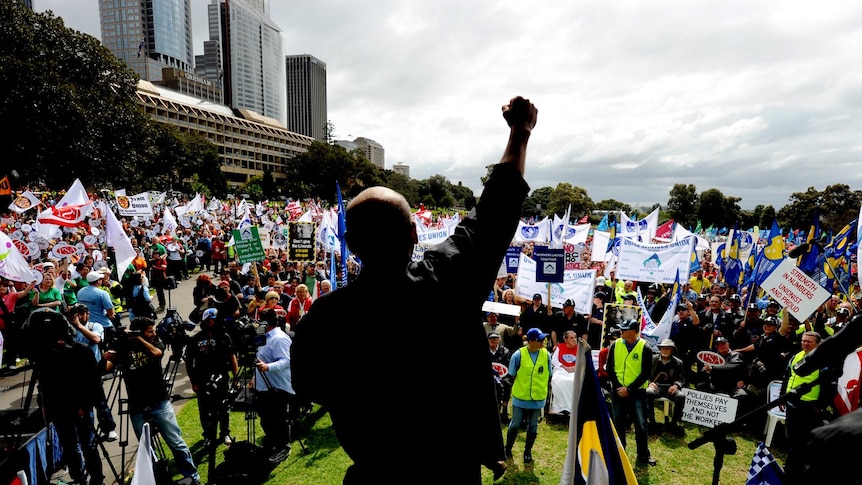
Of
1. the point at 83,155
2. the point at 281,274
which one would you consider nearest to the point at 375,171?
the point at 83,155

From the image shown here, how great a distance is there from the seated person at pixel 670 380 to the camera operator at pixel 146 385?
23.2ft

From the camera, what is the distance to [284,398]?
6.49 metres

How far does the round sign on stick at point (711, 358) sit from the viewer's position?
8.23m

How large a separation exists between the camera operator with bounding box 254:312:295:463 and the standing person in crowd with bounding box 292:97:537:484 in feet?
18.6

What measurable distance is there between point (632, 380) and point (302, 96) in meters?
194

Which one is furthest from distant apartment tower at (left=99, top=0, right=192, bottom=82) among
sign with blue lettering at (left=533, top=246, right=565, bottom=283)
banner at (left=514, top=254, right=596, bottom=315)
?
sign with blue lettering at (left=533, top=246, right=565, bottom=283)

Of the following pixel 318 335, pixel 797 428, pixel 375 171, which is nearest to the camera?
pixel 318 335

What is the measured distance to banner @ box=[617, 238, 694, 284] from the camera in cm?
1048

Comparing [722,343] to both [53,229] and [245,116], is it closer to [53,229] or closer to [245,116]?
[53,229]

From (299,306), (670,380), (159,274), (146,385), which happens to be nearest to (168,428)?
(146,385)

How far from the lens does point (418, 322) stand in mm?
1112

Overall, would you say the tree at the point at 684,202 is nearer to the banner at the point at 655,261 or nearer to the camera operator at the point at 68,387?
the banner at the point at 655,261

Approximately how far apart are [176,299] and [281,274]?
375cm

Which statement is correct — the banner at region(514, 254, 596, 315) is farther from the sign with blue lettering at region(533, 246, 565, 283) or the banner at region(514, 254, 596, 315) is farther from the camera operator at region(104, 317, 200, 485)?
the camera operator at region(104, 317, 200, 485)
